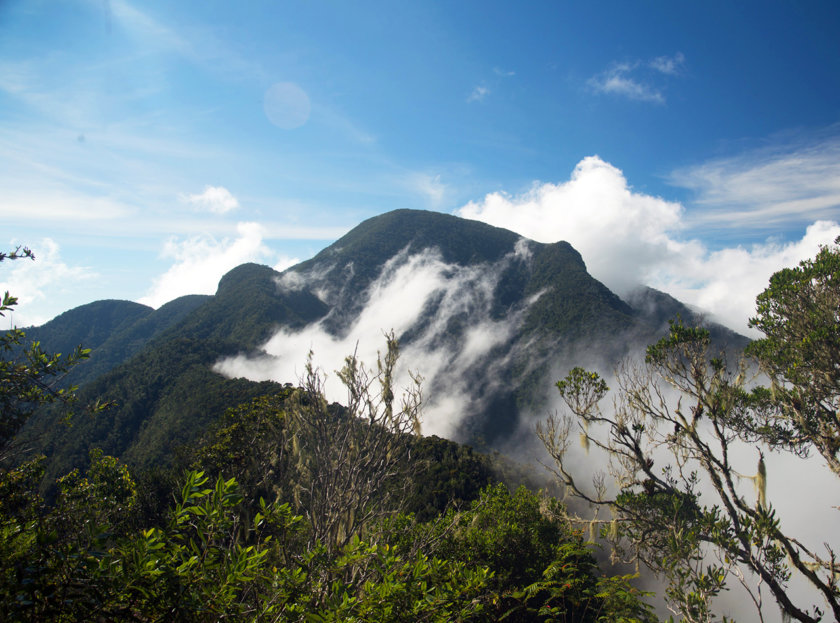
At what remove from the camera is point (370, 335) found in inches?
7835

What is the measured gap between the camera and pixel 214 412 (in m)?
54.6

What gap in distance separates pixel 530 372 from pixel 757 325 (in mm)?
123195

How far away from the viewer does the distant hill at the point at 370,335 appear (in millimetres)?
62438

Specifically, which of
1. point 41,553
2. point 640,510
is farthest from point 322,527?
point 640,510

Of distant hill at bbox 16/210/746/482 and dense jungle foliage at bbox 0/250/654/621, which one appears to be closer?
dense jungle foliage at bbox 0/250/654/621

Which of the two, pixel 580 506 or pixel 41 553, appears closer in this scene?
pixel 41 553

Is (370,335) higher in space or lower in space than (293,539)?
higher

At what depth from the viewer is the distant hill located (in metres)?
62.4

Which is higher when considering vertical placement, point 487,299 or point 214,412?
point 487,299

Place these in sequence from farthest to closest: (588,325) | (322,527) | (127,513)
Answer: (588,325), (127,513), (322,527)

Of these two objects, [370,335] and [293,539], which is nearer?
[293,539]

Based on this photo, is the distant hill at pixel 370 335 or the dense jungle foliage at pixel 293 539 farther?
the distant hill at pixel 370 335

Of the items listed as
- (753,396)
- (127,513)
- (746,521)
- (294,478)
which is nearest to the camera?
(746,521)

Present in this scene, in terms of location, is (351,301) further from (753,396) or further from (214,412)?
(753,396)
